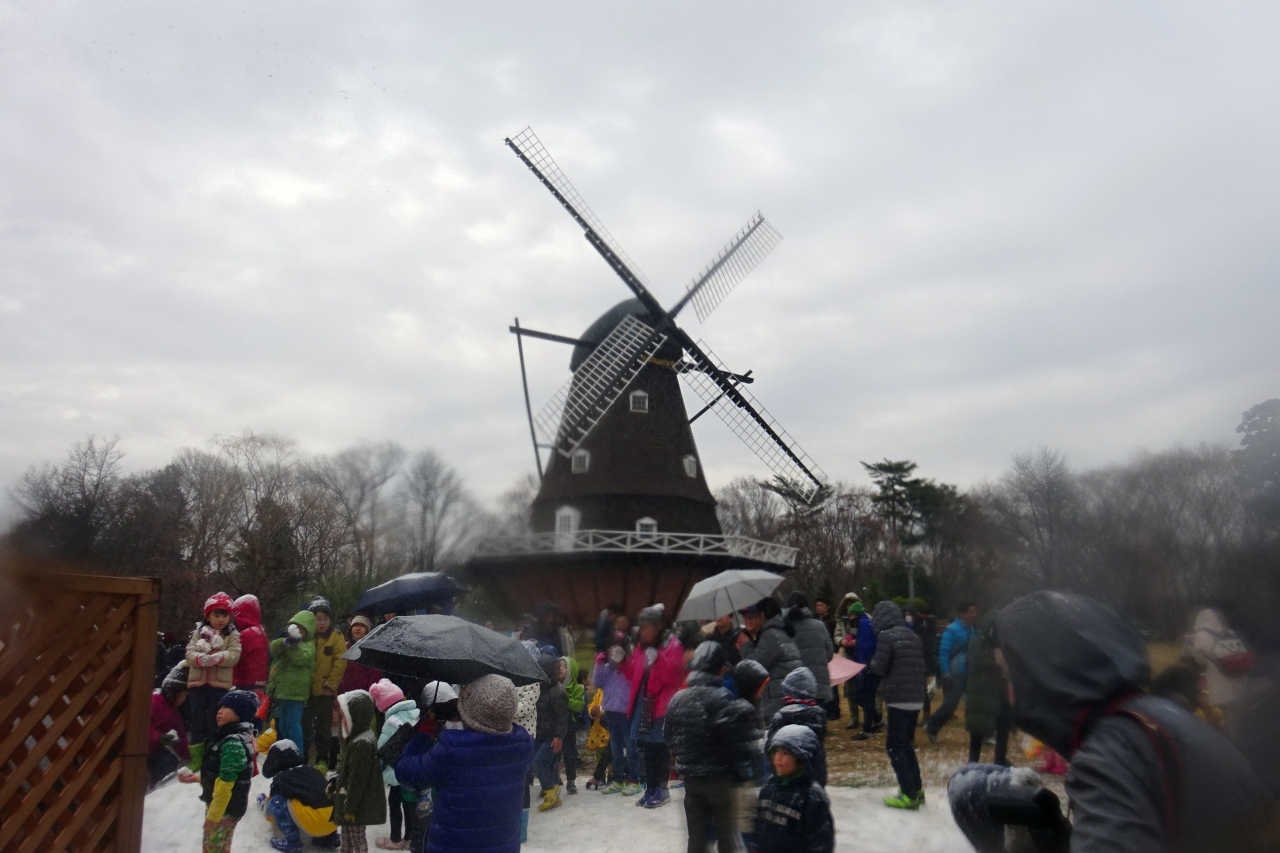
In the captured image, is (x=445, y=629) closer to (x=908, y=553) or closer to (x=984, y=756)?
(x=984, y=756)

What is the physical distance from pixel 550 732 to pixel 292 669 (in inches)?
97.3

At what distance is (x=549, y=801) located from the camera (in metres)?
7.80

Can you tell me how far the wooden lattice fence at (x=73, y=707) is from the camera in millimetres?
3184

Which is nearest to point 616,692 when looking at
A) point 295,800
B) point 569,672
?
point 569,672

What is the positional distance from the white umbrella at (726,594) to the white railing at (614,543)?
11.8 meters

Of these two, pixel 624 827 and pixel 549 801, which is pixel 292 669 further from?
pixel 624 827

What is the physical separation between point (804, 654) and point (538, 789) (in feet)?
10.1

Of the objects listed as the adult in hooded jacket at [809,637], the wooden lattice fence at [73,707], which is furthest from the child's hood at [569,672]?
the wooden lattice fence at [73,707]

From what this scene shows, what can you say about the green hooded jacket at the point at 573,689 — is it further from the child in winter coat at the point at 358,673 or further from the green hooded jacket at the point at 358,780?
the green hooded jacket at the point at 358,780

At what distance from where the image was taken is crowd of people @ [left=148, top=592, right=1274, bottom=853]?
175 centimetres

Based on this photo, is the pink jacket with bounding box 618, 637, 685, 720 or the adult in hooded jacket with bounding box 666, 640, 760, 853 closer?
the adult in hooded jacket with bounding box 666, 640, 760, 853

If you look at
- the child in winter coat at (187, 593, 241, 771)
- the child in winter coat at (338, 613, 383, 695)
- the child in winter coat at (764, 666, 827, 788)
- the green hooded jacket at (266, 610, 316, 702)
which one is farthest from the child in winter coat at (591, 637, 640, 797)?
the child in winter coat at (764, 666, 827, 788)

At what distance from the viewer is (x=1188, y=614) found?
275cm

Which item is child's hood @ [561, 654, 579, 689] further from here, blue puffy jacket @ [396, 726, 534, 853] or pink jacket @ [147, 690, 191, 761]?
blue puffy jacket @ [396, 726, 534, 853]
